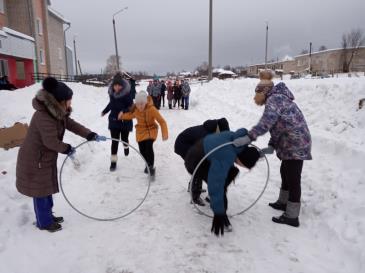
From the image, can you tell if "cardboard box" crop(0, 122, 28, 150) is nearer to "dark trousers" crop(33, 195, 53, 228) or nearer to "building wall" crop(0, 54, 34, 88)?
"dark trousers" crop(33, 195, 53, 228)

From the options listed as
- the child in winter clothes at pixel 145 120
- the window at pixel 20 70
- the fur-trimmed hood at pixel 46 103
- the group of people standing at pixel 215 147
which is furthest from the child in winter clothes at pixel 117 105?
the window at pixel 20 70

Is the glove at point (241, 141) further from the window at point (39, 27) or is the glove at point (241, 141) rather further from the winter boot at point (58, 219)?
the window at point (39, 27)

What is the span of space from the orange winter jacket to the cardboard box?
2228mm

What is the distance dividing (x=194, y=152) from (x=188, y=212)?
3.63 ft

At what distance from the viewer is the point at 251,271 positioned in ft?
10.8

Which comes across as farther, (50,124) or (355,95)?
(355,95)

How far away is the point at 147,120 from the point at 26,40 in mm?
20963

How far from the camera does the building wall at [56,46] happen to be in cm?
3547

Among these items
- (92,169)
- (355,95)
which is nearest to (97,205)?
(92,169)

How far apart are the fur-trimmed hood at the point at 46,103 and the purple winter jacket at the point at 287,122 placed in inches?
102

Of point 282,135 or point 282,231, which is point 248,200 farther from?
point 282,135

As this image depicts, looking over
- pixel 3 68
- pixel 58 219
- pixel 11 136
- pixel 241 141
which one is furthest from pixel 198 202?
pixel 3 68

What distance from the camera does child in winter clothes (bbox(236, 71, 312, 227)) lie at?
154 inches

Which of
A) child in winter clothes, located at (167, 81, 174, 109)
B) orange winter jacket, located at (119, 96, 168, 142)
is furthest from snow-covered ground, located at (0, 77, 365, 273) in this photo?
child in winter clothes, located at (167, 81, 174, 109)
